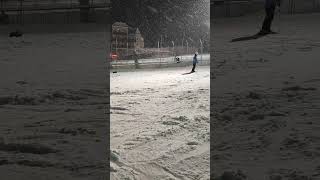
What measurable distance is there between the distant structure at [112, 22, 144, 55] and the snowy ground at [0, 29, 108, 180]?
0.84 metres

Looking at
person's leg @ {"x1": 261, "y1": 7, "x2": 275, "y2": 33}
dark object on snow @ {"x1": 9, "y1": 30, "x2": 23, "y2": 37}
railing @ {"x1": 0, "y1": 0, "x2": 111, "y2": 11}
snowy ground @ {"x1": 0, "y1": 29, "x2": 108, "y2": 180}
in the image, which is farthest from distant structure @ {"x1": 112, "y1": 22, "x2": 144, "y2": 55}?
dark object on snow @ {"x1": 9, "y1": 30, "x2": 23, "y2": 37}

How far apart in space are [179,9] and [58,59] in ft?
12.5

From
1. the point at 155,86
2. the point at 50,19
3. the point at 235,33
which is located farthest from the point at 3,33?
the point at 155,86

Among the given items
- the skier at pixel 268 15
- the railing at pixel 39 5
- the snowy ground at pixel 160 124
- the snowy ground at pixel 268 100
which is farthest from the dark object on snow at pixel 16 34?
the snowy ground at pixel 160 124

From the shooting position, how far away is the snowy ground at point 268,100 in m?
3.14

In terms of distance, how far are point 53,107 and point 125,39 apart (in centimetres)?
218

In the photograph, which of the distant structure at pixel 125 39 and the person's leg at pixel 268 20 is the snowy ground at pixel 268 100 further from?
the distant structure at pixel 125 39

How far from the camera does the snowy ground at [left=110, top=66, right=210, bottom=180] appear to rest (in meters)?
2.73

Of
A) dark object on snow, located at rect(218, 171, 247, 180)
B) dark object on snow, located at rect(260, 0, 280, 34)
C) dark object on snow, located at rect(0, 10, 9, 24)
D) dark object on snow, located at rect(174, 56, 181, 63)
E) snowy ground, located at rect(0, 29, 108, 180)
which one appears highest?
dark object on snow, located at rect(0, 10, 9, 24)

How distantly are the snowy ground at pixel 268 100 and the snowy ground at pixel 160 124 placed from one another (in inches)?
12.6

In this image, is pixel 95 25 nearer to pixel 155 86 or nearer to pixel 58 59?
pixel 58 59

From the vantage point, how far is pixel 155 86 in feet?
9.99

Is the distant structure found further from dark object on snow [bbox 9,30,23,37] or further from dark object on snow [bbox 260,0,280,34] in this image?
dark object on snow [bbox 9,30,23,37]

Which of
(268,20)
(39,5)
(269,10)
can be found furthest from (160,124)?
(39,5)
